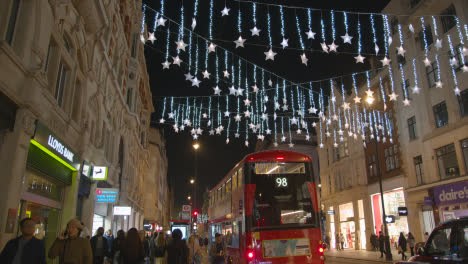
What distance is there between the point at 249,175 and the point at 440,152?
17.4 m

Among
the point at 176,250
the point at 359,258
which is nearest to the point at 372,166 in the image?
the point at 359,258

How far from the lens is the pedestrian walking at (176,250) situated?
28.6 ft

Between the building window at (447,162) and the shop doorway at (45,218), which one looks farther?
the building window at (447,162)

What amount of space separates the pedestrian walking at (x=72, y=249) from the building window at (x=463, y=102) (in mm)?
22801

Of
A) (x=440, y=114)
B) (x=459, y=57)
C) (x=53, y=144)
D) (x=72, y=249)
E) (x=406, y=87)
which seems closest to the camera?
(x=72, y=249)

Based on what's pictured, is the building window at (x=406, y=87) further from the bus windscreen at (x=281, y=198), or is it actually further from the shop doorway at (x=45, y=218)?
the shop doorway at (x=45, y=218)

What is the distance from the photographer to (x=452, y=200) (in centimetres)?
2109

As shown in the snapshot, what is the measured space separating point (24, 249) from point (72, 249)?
2.71 ft

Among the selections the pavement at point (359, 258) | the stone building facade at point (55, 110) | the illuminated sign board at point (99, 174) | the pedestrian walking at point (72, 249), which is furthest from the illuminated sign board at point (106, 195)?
the pavement at point (359, 258)

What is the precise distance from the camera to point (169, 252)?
873 centimetres

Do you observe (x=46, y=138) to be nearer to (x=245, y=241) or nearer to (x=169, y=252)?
(x=169, y=252)

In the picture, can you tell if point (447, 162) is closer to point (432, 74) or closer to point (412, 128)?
point (412, 128)

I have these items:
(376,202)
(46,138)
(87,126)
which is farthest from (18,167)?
(376,202)

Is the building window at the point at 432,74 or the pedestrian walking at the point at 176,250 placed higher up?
the building window at the point at 432,74
